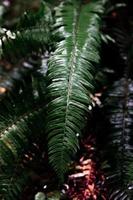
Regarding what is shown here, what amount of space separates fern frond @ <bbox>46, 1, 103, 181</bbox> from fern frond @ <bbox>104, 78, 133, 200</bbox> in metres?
0.22

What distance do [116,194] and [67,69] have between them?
0.62 metres

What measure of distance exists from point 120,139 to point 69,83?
1.36 feet

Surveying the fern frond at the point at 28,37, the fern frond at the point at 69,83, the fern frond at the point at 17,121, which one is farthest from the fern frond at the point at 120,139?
the fern frond at the point at 28,37

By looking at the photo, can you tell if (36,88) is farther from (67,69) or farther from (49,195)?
→ (49,195)

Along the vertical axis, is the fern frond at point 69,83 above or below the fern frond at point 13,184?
above

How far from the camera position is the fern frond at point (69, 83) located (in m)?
1.97

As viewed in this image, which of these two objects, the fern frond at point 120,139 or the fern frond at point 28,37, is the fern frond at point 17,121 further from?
the fern frond at point 120,139

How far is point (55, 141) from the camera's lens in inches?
77.7

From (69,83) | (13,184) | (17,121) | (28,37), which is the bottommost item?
(13,184)

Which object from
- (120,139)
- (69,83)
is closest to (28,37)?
(69,83)

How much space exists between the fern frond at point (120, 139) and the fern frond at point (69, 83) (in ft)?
0.71

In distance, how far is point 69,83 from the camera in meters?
2.07

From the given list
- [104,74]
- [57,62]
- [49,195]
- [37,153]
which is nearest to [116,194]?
[49,195]

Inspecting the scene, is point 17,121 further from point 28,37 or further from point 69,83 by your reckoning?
point 28,37
